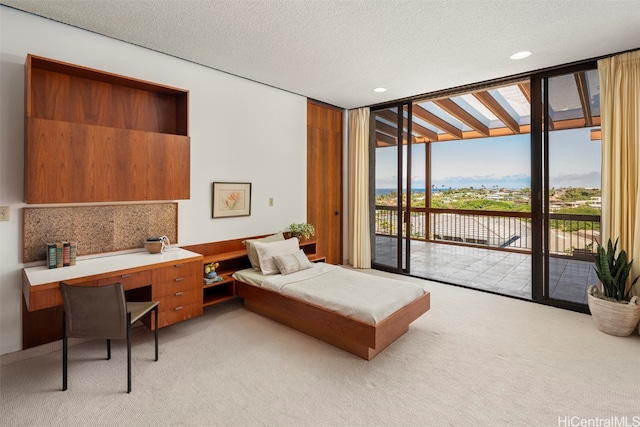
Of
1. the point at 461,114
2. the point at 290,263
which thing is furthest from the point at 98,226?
the point at 461,114

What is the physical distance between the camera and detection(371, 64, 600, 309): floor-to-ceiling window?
3613mm

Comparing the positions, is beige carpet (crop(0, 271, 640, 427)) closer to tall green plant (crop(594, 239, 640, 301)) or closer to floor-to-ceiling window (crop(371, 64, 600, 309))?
tall green plant (crop(594, 239, 640, 301))

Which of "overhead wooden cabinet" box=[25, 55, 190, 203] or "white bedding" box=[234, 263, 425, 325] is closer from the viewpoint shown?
"overhead wooden cabinet" box=[25, 55, 190, 203]

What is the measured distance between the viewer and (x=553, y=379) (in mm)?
2250

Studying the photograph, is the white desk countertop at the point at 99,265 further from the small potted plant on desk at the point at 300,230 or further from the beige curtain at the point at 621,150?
the beige curtain at the point at 621,150

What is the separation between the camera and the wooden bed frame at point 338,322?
2.46 m

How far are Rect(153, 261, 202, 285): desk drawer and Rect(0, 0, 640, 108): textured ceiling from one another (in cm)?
208

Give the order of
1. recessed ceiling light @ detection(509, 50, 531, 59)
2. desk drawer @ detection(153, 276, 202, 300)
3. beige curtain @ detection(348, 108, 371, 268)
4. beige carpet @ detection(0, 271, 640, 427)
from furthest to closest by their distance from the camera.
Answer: beige curtain @ detection(348, 108, 371, 268)
recessed ceiling light @ detection(509, 50, 531, 59)
desk drawer @ detection(153, 276, 202, 300)
beige carpet @ detection(0, 271, 640, 427)

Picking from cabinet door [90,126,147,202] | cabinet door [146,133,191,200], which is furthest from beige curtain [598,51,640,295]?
cabinet door [90,126,147,202]

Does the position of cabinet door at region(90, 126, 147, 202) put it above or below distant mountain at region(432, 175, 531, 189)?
below

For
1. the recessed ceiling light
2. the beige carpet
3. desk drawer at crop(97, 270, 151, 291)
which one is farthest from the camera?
the recessed ceiling light

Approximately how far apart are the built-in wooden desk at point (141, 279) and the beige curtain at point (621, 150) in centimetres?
413

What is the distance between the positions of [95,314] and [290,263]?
72.8 inches

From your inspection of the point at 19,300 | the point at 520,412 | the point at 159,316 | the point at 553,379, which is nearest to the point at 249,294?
the point at 159,316
